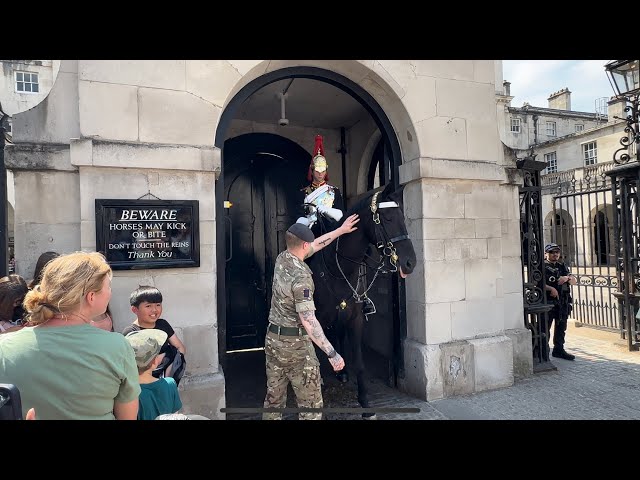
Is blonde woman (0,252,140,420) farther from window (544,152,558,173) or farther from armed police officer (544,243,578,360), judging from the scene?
window (544,152,558,173)

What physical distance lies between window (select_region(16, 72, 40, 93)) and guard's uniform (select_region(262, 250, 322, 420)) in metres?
Answer: 33.2

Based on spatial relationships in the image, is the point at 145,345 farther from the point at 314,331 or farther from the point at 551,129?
Result: the point at 551,129

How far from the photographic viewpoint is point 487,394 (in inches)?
195

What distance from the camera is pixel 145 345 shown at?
206 cm

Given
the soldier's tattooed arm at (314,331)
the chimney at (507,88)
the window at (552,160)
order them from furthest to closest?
the chimney at (507,88) → the window at (552,160) → the soldier's tattooed arm at (314,331)

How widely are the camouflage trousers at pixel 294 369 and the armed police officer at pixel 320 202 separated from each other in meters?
1.79

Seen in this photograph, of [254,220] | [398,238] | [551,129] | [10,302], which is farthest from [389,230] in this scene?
[551,129]

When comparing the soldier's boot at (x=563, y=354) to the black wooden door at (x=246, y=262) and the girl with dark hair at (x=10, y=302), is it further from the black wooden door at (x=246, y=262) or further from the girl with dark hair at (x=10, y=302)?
the girl with dark hair at (x=10, y=302)

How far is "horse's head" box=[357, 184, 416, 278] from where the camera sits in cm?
406

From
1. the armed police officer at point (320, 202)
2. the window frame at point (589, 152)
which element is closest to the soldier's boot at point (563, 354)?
the armed police officer at point (320, 202)

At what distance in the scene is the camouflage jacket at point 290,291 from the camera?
10.7 feet

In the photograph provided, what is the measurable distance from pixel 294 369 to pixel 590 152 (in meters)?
31.6

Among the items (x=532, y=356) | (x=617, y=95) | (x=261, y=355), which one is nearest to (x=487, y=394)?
(x=532, y=356)

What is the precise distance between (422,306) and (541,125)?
119 ft
